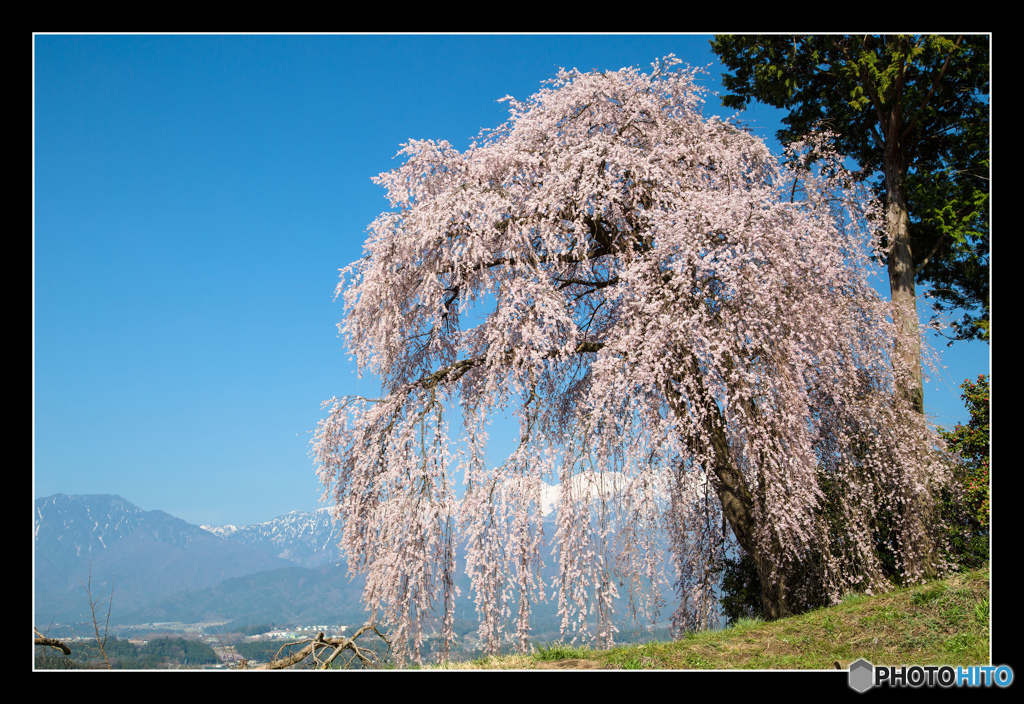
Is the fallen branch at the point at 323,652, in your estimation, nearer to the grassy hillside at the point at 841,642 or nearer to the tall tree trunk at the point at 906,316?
the grassy hillside at the point at 841,642

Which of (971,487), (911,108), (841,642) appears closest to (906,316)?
(971,487)

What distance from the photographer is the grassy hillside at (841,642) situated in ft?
21.2

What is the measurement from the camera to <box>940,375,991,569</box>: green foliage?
9.05m

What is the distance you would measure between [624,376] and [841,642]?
367cm

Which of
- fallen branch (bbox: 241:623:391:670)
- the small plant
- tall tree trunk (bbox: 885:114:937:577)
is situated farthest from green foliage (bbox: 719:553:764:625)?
fallen branch (bbox: 241:623:391:670)

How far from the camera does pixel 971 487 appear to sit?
9117 millimetres

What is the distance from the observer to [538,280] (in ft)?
27.7

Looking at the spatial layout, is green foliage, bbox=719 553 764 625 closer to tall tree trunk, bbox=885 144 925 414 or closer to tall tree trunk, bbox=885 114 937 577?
tall tree trunk, bbox=885 114 937 577
